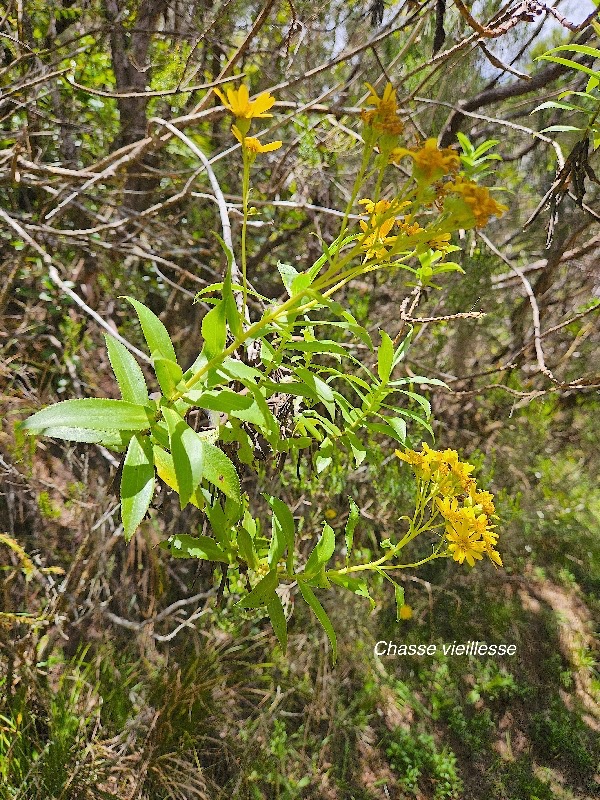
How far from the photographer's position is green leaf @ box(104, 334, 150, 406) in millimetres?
641

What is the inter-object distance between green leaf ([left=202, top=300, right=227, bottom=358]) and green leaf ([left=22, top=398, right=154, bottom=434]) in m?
0.11

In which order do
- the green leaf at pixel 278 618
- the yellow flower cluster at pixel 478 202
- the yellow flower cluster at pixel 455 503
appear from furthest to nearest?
the yellow flower cluster at pixel 455 503 → the green leaf at pixel 278 618 → the yellow flower cluster at pixel 478 202

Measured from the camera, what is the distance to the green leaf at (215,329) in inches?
23.4

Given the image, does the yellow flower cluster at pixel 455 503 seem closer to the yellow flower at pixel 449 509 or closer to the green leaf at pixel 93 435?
the yellow flower at pixel 449 509

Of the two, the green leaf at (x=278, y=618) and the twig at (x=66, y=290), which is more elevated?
the twig at (x=66, y=290)

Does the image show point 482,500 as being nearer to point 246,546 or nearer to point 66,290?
point 246,546

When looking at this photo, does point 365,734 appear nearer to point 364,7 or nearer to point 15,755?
point 15,755

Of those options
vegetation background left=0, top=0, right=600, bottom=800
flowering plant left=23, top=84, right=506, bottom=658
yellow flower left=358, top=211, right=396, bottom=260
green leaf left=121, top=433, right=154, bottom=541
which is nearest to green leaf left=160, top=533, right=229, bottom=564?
flowering plant left=23, top=84, right=506, bottom=658

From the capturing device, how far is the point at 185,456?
1.78 feet

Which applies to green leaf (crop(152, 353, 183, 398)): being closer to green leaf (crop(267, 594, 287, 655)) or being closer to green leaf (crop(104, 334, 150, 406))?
green leaf (crop(104, 334, 150, 406))

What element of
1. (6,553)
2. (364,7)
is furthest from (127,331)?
(364,7)

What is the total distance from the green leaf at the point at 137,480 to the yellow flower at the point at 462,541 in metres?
0.54

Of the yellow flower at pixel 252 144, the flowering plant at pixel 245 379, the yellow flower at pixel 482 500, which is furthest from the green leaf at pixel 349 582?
the yellow flower at pixel 252 144

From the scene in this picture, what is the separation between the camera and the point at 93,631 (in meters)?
1.97
